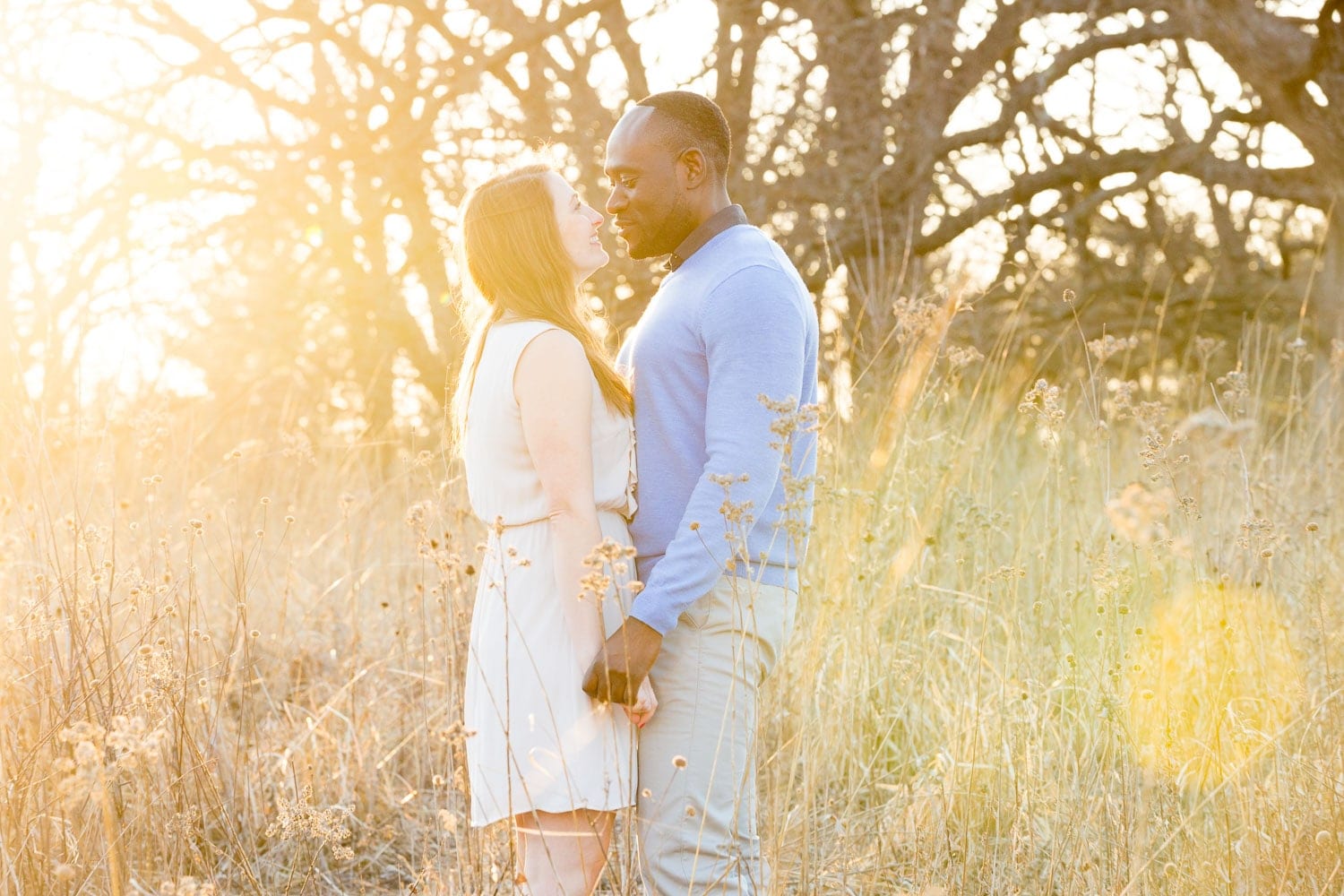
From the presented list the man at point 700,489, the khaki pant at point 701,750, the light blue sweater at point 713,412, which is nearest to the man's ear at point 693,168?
the man at point 700,489

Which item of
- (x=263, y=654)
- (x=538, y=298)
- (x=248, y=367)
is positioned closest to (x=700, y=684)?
(x=538, y=298)

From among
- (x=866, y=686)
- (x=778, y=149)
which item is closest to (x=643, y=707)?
(x=866, y=686)

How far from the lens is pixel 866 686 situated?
3654 mm

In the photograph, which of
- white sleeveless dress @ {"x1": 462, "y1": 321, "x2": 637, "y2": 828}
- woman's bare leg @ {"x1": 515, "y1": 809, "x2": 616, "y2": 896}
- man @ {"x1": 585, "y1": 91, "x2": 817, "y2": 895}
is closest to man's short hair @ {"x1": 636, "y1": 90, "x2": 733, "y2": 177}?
man @ {"x1": 585, "y1": 91, "x2": 817, "y2": 895}

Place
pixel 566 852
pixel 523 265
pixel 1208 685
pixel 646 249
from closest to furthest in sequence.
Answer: pixel 566 852 → pixel 523 265 → pixel 646 249 → pixel 1208 685

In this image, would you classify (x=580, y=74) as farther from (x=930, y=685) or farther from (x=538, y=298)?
(x=538, y=298)

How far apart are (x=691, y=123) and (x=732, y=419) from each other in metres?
0.62

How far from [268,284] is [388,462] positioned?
214cm

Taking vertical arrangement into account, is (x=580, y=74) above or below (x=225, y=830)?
above

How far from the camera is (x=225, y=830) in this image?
284 cm

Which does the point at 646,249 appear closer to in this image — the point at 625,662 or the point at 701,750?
the point at 625,662

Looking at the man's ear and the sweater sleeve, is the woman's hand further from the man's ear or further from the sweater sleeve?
the man's ear

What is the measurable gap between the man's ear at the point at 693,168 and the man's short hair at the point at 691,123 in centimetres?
2

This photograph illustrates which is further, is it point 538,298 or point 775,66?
point 775,66
